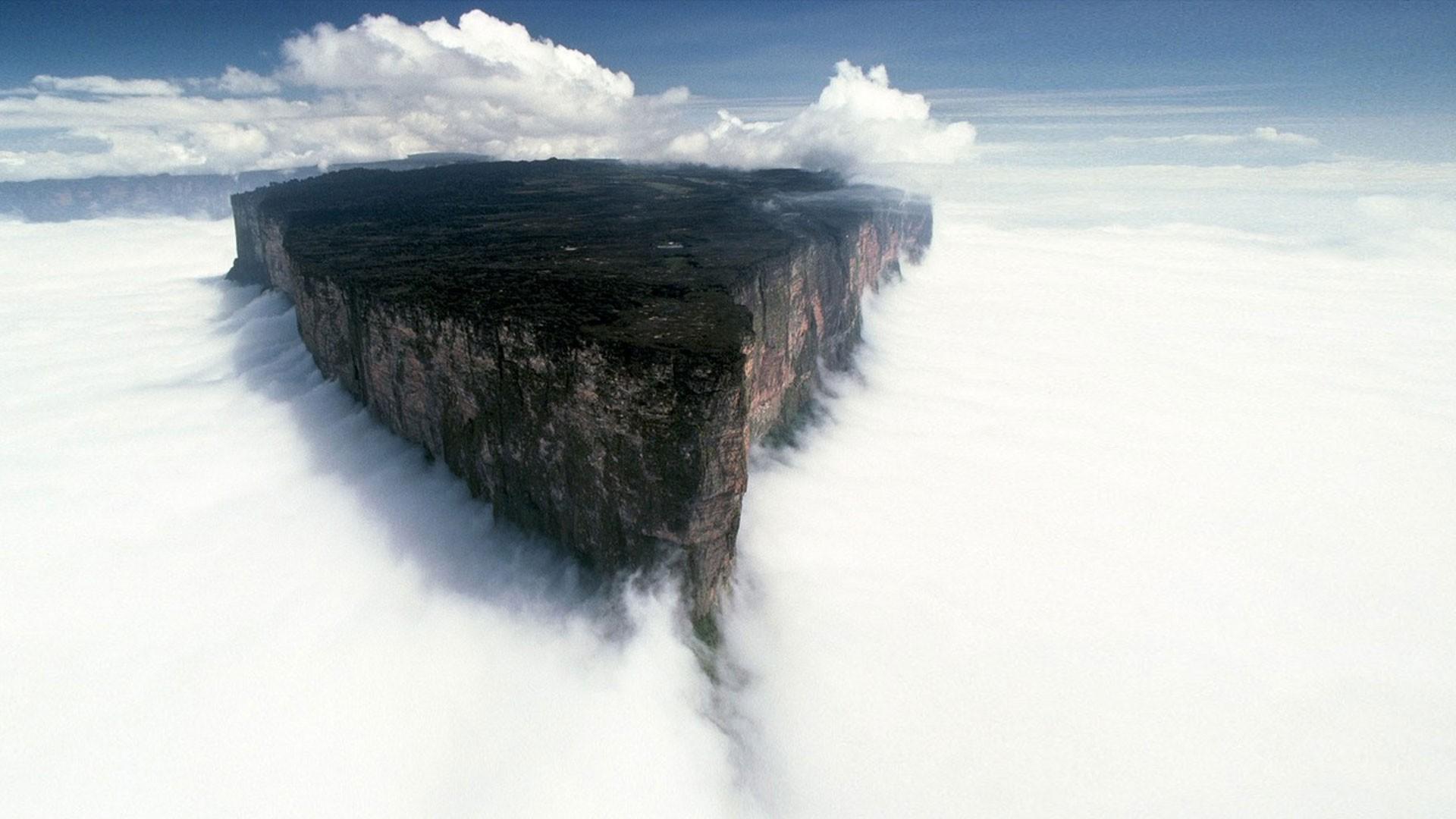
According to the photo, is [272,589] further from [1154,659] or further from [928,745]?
[1154,659]

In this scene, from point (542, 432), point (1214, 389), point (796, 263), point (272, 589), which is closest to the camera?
point (542, 432)

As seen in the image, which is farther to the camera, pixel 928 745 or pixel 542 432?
pixel 542 432

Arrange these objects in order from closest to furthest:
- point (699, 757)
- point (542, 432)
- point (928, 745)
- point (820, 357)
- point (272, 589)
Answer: point (699, 757)
point (928, 745)
point (542, 432)
point (272, 589)
point (820, 357)

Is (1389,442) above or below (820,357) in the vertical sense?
below

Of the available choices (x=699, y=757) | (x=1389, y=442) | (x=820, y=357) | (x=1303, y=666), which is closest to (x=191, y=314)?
(x=820, y=357)

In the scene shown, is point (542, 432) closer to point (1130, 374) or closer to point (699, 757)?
point (699, 757)

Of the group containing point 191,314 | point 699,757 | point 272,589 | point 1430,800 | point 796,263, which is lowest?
point 1430,800

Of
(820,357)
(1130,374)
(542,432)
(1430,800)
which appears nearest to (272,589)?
(542,432)
